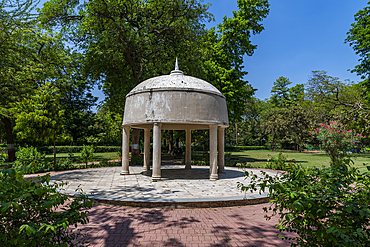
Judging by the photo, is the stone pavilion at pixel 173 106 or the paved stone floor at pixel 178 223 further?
the stone pavilion at pixel 173 106

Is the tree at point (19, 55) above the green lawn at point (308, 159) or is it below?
above

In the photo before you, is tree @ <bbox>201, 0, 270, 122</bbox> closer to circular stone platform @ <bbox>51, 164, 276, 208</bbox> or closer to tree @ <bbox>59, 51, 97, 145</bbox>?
circular stone platform @ <bbox>51, 164, 276, 208</bbox>

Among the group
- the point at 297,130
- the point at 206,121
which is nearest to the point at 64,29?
the point at 206,121

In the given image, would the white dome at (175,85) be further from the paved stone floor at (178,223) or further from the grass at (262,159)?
the grass at (262,159)

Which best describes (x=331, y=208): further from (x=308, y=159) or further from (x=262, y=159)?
(x=308, y=159)

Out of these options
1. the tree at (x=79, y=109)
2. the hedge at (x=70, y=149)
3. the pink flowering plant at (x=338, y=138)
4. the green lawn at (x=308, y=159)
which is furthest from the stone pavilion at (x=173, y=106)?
the tree at (x=79, y=109)

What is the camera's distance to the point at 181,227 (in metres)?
5.56

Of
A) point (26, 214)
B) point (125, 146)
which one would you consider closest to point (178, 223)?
point (26, 214)

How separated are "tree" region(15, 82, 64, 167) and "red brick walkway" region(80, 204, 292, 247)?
37.7ft

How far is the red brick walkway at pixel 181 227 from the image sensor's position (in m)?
4.75

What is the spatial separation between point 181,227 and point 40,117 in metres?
14.3

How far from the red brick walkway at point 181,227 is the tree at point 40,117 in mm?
11493

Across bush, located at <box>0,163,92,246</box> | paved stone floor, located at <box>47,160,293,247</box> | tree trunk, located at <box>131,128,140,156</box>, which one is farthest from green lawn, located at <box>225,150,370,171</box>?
bush, located at <box>0,163,92,246</box>

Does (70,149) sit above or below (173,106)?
below
